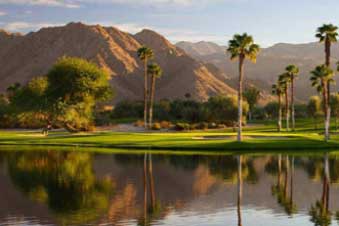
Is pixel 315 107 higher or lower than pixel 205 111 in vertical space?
higher

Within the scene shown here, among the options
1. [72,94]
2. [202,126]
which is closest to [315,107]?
[202,126]

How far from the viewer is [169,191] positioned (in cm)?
3525

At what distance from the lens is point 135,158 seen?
55906 millimetres

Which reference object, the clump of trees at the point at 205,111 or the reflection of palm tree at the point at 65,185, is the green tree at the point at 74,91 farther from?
the reflection of palm tree at the point at 65,185

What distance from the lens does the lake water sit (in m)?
27.0

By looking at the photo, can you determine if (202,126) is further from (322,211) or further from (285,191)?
(322,211)

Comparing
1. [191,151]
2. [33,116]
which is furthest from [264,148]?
[33,116]

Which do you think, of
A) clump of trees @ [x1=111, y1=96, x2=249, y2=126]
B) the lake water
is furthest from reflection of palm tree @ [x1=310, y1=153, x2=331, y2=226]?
clump of trees @ [x1=111, y1=96, x2=249, y2=126]

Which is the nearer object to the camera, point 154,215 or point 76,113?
point 154,215

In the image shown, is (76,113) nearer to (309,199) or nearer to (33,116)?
(33,116)

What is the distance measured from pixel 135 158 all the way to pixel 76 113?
171 feet

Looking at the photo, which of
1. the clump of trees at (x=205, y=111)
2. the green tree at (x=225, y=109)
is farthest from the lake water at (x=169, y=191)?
the clump of trees at (x=205, y=111)

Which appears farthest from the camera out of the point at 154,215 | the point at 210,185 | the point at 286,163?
the point at 286,163

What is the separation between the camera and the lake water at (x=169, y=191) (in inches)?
1064
